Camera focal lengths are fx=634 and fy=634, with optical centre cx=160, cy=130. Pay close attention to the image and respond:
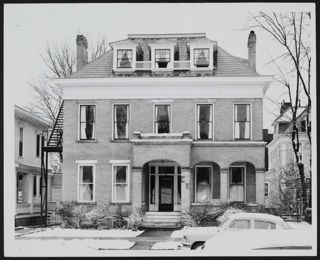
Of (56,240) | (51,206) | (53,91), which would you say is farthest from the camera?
(51,206)

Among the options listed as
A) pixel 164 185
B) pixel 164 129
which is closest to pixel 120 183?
pixel 164 185

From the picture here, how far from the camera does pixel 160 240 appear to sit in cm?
2056

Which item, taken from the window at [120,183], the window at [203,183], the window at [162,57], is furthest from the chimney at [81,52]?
the window at [203,183]

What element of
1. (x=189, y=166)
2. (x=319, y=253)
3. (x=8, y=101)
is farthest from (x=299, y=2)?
(x=189, y=166)

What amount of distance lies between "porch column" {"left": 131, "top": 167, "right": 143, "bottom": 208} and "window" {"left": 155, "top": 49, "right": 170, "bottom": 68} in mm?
4195

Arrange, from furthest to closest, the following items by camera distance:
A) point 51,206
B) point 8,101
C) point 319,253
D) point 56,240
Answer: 1. point 51,206
2. point 56,240
3. point 8,101
4. point 319,253

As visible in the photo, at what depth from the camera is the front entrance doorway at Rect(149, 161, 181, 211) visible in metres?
25.0

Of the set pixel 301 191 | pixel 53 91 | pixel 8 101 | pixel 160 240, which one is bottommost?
pixel 160 240

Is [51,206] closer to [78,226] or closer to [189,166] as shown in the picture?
[78,226]

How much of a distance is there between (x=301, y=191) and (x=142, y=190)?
6.01m

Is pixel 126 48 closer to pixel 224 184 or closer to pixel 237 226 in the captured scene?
pixel 224 184

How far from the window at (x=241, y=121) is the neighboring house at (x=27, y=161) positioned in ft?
30.2

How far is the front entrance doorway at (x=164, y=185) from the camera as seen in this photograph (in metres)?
25.0

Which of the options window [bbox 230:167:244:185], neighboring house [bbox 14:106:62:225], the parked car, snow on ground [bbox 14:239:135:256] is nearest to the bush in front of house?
neighboring house [bbox 14:106:62:225]
